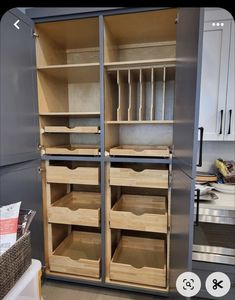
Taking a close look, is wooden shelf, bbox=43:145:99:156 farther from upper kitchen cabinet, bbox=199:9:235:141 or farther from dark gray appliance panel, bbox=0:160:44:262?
upper kitchen cabinet, bbox=199:9:235:141

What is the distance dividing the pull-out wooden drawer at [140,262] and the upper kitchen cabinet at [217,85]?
3.13 feet

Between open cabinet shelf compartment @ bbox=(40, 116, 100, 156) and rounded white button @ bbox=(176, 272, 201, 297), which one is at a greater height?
open cabinet shelf compartment @ bbox=(40, 116, 100, 156)

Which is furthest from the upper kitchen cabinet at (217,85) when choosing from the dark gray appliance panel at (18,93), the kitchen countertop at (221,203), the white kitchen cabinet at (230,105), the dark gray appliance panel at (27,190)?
the dark gray appliance panel at (27,190)

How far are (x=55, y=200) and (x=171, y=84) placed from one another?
4.25 ft

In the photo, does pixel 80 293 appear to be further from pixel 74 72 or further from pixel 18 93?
pixel 74 72

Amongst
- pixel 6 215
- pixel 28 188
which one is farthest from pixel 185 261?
pixel 28 188

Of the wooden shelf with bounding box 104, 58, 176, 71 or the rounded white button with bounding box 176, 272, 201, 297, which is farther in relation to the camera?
the wooden shelf with bounding box 104, 58, 176, 71

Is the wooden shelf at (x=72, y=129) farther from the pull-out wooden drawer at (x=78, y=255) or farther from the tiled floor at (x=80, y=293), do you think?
the tiled floor at (x=80, y=293)

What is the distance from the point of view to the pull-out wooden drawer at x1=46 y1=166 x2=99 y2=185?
1310 millimetres

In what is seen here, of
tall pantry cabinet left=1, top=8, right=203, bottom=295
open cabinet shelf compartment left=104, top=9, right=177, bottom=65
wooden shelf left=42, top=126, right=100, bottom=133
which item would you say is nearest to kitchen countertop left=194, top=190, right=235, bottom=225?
tall pantry cabinet left=1, top=8, right=203, bottom=295

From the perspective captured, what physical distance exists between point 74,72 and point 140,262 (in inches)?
58.3

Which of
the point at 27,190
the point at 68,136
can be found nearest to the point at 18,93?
the point at 27,190

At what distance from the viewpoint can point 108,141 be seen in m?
1.33

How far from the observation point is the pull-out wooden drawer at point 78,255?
1371mm
